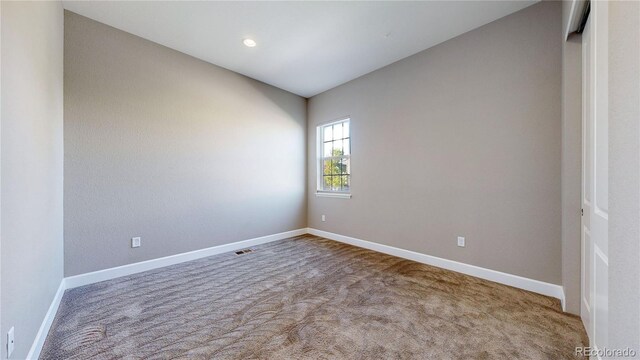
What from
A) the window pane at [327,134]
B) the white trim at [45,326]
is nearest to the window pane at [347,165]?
the window pane at [327,134]

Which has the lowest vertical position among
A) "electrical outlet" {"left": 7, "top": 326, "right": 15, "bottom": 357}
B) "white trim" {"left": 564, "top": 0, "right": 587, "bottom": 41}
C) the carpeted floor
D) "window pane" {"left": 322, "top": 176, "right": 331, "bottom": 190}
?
the carpeted floor

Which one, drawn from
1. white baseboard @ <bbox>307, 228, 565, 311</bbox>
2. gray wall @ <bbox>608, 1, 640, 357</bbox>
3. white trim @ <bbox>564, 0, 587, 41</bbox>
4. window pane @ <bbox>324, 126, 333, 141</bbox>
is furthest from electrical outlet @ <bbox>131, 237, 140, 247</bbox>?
white trim @ <bbox>564, 0, 587, 41</bbox>

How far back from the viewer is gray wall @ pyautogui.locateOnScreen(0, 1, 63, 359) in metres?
1.14

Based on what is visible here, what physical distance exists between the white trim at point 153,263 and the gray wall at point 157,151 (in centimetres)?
7

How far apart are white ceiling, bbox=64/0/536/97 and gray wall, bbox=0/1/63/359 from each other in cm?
84

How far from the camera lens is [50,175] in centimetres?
189

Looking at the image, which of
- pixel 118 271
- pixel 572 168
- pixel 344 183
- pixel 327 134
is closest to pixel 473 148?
pixel 572 168

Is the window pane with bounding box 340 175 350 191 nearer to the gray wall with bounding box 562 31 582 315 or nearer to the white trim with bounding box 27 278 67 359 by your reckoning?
the gray wall with bounding box 562 31 582 315

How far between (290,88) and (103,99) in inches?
104

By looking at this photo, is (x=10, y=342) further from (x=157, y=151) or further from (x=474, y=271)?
(x=474, y=271)

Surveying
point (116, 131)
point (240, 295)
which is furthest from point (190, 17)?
point (240, 295)

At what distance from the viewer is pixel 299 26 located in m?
2.58

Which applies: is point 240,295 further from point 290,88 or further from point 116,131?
point 290,88

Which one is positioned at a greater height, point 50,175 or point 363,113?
point 363,113
